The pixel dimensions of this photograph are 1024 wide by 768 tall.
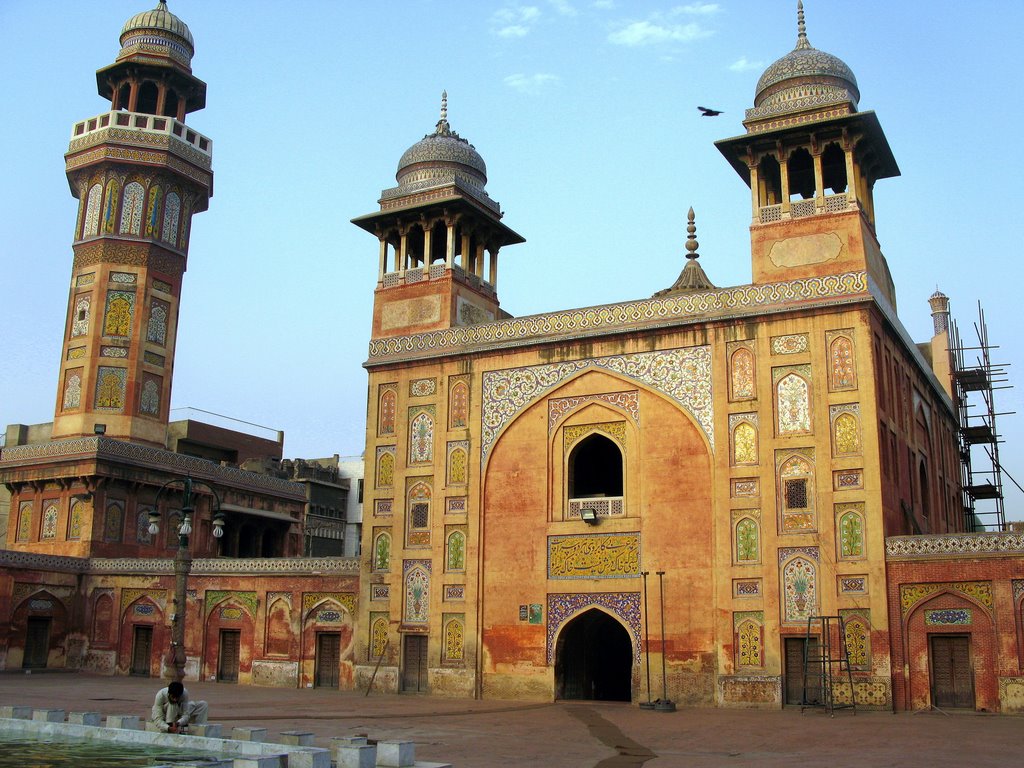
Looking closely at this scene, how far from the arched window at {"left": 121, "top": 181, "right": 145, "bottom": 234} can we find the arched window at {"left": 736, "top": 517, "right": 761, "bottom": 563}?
2165 cm

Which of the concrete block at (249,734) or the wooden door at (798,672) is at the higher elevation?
the wooden door at (798,672)

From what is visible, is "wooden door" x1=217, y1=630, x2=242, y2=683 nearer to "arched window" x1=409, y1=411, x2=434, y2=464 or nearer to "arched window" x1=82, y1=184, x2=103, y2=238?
"arched window" x1=409, y1=411, x2=434, y2=464

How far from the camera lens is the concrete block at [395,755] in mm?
9711

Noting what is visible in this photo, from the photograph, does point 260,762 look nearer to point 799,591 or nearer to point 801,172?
point 799,591

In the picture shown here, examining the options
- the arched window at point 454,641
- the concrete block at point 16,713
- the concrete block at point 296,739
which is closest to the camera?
the concrete block at point 296,739

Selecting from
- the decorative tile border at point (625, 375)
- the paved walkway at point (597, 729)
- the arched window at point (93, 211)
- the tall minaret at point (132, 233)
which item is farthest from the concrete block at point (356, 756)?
the arched window at point (93, 211)

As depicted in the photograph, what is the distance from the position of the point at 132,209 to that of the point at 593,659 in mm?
20210

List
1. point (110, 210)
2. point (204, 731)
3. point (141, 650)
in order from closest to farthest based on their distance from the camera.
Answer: point (204, 731) < point (141, 650) < point (110, 210)

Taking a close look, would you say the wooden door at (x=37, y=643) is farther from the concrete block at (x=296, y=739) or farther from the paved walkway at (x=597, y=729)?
the concrete block at (x=296, y=739)

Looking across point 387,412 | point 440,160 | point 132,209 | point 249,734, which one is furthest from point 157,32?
point 249,734

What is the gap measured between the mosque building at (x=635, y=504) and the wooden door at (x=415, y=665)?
48mm

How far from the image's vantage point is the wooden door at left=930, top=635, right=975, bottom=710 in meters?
17.5

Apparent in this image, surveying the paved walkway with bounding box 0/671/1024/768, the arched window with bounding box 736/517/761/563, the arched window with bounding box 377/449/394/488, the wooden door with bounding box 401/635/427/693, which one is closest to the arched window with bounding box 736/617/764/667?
the paved walkway with bounding box 0/671/1024/768

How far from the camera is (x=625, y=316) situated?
21906 millimetres
